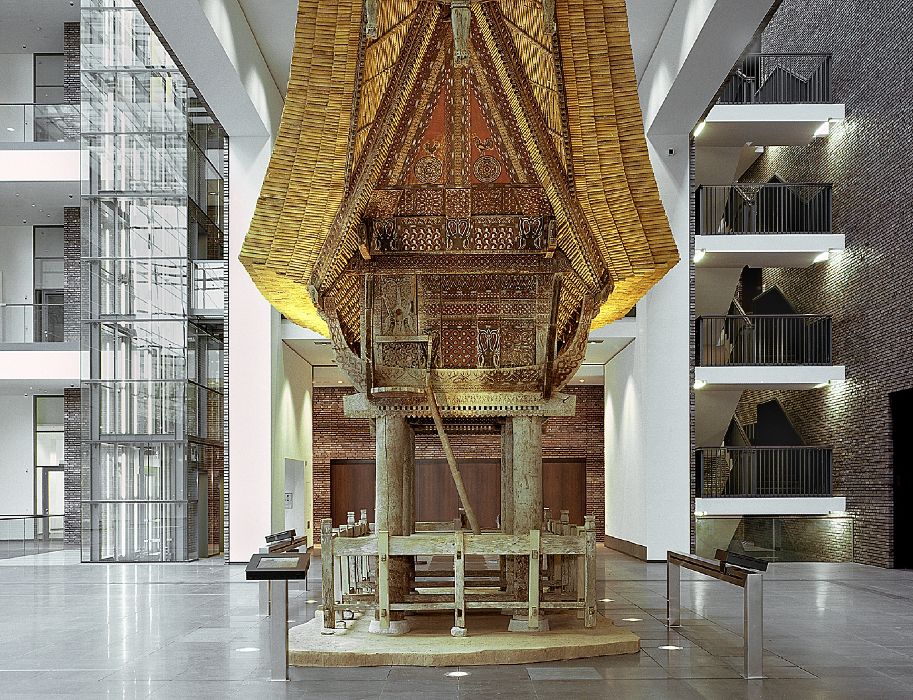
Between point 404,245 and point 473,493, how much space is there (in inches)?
783

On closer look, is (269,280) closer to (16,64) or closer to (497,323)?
(497,323)

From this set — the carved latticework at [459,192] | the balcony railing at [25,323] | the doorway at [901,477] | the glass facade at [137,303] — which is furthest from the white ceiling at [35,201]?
the doorway at [901,477]

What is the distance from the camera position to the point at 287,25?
16938 millimetres

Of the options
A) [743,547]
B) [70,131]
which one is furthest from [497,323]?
[70,131]

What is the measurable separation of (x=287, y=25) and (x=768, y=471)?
11.7 m

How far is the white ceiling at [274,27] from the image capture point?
16.3 meters

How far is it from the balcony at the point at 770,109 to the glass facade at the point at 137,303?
972cm

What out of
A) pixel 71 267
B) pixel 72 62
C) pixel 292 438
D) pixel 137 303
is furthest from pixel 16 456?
pixel 292 438

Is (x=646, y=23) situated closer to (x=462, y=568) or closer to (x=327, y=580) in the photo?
(x=462, y=568)

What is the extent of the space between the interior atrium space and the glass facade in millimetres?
72

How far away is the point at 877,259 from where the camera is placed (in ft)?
65.6

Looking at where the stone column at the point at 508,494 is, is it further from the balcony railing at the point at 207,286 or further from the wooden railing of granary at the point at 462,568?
the balcony railing at the point at 207,286

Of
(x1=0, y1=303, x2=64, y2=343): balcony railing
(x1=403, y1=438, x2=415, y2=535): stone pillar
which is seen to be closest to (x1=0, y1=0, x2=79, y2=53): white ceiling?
(x1=0, y1=303, x2=64, y2=343): balcony railing

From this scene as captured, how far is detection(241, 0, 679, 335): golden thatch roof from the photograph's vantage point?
8711 millimetres
